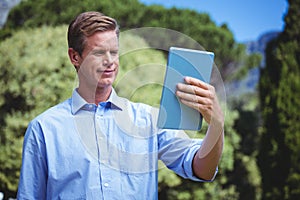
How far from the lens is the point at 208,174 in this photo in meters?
1.36

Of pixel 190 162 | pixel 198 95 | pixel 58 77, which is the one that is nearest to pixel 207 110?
pixel 198 95

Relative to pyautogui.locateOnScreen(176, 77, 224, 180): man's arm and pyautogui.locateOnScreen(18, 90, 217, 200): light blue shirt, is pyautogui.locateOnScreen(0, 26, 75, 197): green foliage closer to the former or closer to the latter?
pyautogui.locateOnScreen(18, 90, 217, 200): light blue shirt

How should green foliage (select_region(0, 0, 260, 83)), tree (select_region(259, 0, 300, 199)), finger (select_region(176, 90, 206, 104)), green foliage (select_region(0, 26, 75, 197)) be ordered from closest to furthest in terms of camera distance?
finger (select_region(176, 90, 206, 104))
green foliage (select_region(0, 26, 75, 197))
tree (select_region(259, 0, 300, 199))
green foliage (select_region(0, 0, 260, 83))

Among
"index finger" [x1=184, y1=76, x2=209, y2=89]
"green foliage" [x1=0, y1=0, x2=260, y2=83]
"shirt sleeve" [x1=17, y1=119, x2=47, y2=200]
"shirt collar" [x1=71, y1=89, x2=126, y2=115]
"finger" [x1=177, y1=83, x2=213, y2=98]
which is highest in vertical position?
"green foliage" [x1=0, y1=0, x2=260, y2=83]

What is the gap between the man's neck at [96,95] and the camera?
1.41 meters

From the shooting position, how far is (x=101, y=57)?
4.37 feet

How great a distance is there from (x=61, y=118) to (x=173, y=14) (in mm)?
7534

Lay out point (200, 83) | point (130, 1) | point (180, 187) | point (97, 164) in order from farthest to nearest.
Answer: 1. point (130, 1)
2. point (180, 187)
3. point (97, 164)
4. point (200, 83)

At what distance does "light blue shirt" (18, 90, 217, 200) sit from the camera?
1.32 metres

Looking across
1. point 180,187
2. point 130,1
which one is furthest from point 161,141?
point 130,1

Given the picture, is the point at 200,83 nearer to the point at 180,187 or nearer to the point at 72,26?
the point at 72,26

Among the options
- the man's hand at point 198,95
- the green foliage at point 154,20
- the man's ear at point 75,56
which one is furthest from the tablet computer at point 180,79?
the green foliage at point 154,20

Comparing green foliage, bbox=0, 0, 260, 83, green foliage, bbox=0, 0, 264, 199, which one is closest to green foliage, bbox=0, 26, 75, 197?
green foliage, bbox=0, 0, 264, 199

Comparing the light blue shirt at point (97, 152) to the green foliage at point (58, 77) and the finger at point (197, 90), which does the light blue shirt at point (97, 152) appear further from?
the green foliage at point (58, 77)
